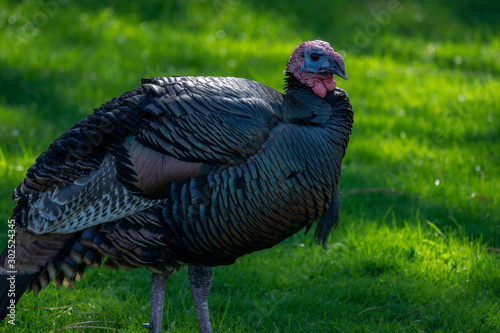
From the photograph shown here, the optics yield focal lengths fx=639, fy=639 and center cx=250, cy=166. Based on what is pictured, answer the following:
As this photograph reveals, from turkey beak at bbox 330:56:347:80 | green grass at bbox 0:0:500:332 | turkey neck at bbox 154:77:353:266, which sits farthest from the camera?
green grass at bbox 0:0:500:332

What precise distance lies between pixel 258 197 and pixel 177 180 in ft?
1.40

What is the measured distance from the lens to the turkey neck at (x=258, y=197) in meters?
3.24

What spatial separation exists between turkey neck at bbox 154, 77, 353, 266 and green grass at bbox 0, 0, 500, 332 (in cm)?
78

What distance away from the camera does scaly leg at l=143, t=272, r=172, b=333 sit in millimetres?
3652

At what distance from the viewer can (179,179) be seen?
3279 mm

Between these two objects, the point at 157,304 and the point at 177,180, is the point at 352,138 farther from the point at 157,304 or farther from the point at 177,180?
the point at 177,180

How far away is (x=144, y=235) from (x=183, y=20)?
19.5 ft

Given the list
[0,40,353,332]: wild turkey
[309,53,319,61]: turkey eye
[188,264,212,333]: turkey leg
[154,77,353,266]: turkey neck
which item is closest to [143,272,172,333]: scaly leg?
[0,40,353,332]: wild turkey

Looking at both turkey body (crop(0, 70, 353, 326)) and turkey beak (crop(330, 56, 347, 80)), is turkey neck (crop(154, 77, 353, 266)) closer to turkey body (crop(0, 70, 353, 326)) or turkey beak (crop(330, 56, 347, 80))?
turkey body (crop(0, 70, 353, 326))

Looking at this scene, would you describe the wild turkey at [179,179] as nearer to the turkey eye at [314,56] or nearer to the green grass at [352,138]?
the turkey eye at [314,56]

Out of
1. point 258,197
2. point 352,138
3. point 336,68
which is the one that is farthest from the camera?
point 352,138

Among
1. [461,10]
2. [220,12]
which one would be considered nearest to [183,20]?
[220,12]

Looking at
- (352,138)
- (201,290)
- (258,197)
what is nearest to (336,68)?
(258,197)

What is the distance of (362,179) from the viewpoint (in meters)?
5.57
